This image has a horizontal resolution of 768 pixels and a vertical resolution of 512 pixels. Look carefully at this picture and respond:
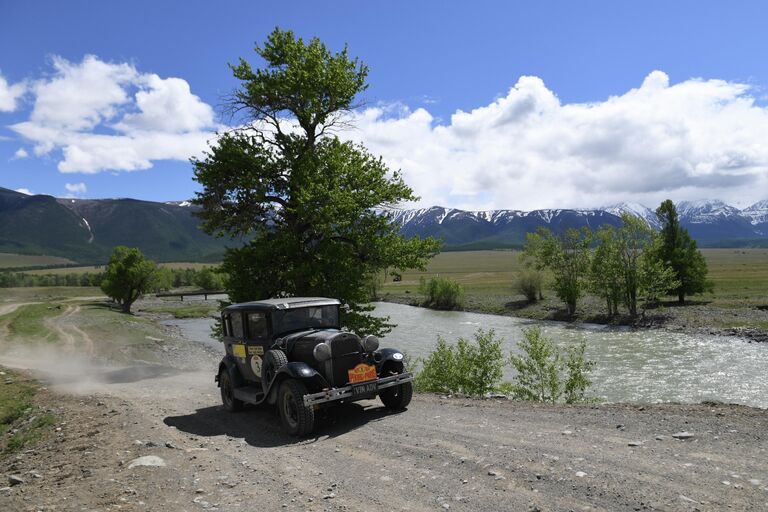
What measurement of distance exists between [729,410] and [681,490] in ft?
17.9

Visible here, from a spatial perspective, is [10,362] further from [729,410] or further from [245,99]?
[729,410]

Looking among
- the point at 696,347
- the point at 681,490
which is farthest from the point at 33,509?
the point at 696,347

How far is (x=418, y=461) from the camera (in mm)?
8141

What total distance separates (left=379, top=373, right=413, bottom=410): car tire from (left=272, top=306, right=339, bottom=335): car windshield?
7.13 feet

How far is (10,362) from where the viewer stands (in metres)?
26.9

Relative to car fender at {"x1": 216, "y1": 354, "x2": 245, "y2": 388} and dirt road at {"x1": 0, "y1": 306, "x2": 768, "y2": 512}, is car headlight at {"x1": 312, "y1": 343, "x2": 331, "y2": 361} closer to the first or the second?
dirt road at {"x1": 0, "y1": 306, "x2": 768, "y2": 512}

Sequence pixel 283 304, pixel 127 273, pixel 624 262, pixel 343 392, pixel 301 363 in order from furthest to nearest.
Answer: pixel 127 273 → pixel 624 262 → pixel 283 304 → pixel 301 363 → pixel 343 392

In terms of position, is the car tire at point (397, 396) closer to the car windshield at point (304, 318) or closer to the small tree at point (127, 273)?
the car windshield at point (304, 318)

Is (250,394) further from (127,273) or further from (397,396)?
(127,273)

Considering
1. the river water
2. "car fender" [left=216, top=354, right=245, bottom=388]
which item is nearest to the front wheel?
"car fender" [left=216, top=354, right=245, bottom=388]

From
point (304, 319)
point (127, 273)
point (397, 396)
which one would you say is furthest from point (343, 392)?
point (127, 273)

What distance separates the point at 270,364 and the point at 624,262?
5497 centimetres

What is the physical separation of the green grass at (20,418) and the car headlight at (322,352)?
7097 millimetres

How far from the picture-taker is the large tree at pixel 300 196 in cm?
1934
